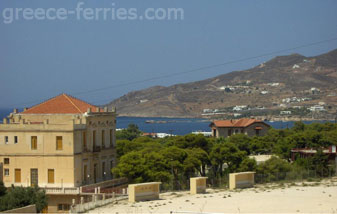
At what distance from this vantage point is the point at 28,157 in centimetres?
4209

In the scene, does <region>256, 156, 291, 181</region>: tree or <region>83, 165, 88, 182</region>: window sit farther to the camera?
<region>256, 156, 291, 181</region>: tree

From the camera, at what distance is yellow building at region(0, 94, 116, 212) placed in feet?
137

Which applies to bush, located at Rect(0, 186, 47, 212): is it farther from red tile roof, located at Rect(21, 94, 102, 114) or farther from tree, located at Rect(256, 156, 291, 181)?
tree, located at Rect(256, 156, 291, 181)

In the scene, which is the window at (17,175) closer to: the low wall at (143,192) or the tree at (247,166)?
the low wall at (143,192)

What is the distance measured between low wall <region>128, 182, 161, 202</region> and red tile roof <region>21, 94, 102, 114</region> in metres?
10.9

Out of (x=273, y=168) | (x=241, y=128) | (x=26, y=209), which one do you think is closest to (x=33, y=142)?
(x=26, y=209)

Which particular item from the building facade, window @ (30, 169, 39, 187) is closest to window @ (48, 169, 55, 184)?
window @ (30, 169, 39, 187)

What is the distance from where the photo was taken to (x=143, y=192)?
114 feet

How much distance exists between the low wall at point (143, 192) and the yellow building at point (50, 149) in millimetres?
7837

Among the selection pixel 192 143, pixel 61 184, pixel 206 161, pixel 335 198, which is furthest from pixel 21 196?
pixel 192 143

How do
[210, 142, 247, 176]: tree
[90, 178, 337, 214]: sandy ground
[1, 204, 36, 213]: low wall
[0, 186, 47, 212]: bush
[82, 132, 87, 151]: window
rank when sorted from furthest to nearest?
[210, 142, 247, 176]: tree
[82, 132, 87, 151]: window
[0, 186, 47, 212]: bush
[90, 178, 337, 214]: sandy ground
[1, 204, 36, 213]: low wall

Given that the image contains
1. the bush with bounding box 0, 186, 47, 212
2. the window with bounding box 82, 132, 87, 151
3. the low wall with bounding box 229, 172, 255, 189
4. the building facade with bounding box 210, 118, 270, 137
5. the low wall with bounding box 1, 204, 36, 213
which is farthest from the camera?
the building facade with bounding box 210, 118, 270, 137

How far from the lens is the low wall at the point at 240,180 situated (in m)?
39.4

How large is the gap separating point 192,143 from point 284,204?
24.4m
